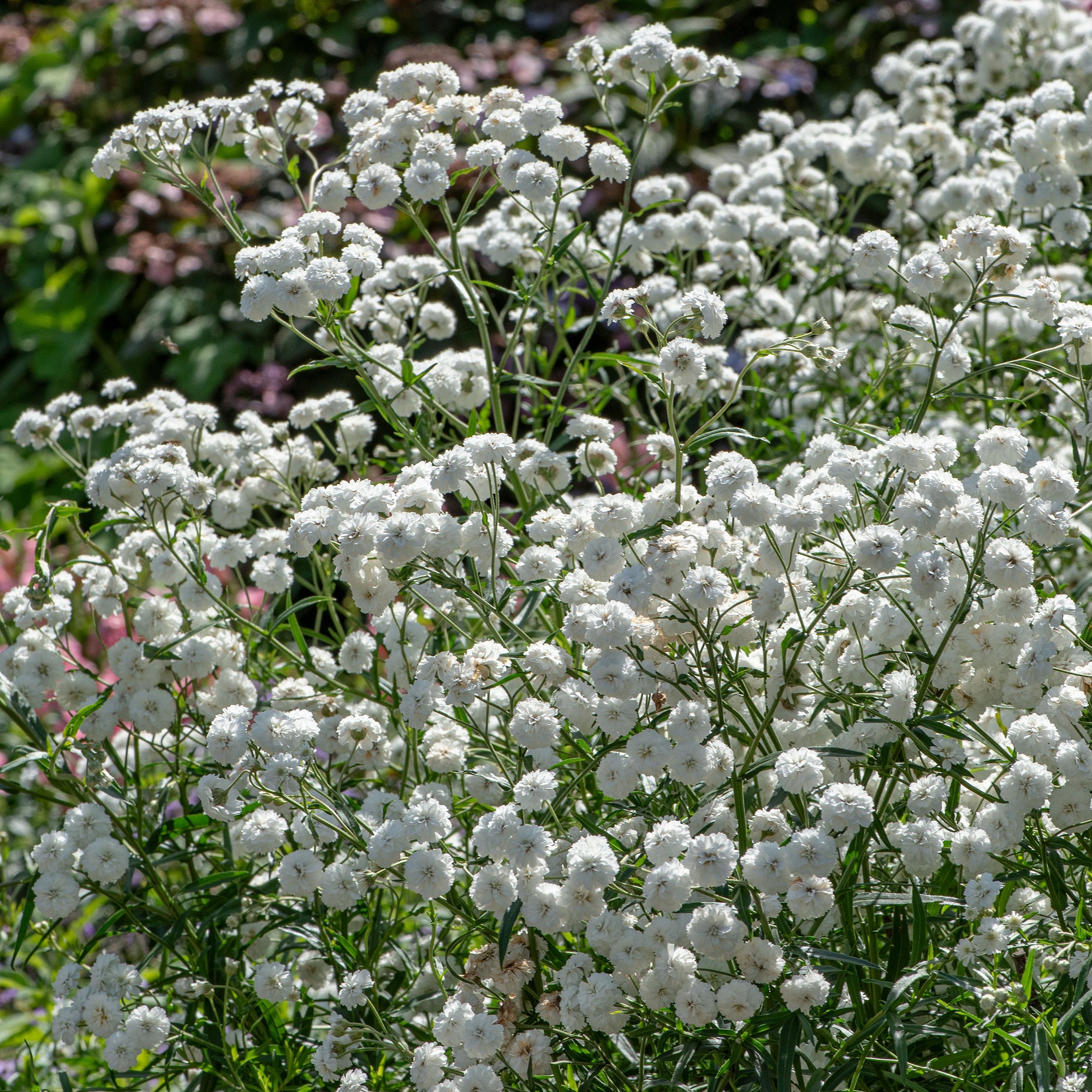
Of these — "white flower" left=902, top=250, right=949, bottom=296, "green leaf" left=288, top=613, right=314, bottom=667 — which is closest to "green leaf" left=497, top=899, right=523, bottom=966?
"green leaf" left=288, top=613, right=314, bottom=667

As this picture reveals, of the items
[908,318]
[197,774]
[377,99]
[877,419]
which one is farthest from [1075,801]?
[377,99]

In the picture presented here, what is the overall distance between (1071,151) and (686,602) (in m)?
1.68

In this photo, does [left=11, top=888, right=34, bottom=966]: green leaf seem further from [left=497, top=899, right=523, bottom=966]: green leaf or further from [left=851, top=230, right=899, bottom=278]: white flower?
[left=851, top=230, right=899, bottom=278]: white flower

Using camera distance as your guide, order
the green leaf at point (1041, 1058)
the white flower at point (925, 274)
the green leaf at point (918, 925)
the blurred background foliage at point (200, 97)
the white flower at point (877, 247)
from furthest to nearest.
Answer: the blurred background foliage at point (200, 97) → the white flower at point (877, 247) → the white flower at point (925, 274) → the green leaf at point (918, 925) → the green leaf at point (1041, 1058)

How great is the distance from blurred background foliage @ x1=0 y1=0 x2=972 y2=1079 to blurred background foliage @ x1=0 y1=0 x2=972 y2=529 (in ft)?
0.03

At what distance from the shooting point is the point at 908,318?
2039mm

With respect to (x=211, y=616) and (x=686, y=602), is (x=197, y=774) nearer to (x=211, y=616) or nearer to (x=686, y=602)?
(x=211, y=616)

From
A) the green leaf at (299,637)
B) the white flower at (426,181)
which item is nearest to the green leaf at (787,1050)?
the green leaf at (299,637)

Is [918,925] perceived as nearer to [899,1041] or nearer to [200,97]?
[899,1041]

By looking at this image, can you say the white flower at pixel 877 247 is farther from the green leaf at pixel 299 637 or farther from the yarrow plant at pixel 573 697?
the green leaf at pixel 299 637

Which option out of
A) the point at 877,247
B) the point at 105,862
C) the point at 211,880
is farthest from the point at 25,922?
the point at 877,247

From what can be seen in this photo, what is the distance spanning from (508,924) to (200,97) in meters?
5.76

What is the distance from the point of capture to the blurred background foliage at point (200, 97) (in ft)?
17.7

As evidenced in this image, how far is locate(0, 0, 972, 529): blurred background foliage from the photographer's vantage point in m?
5.44
